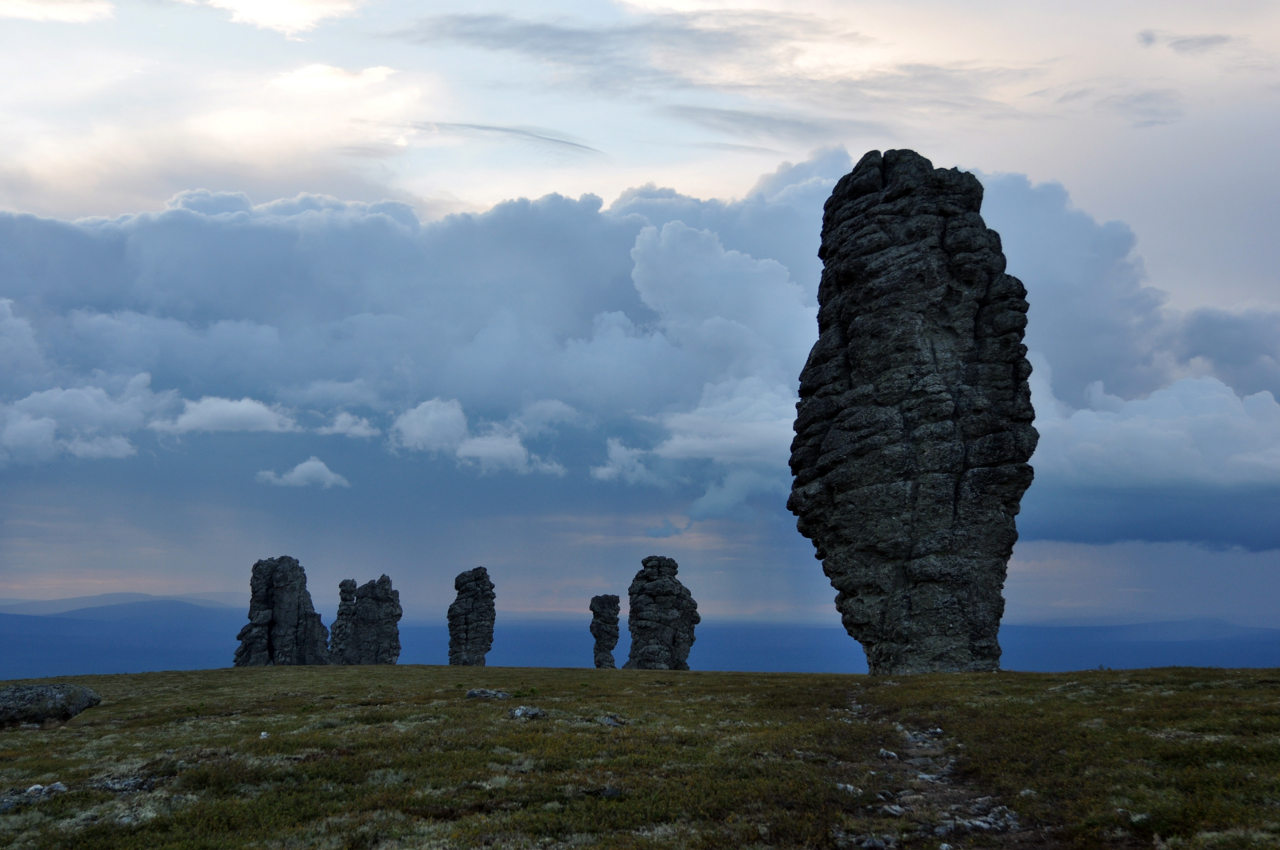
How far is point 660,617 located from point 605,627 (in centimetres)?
1801

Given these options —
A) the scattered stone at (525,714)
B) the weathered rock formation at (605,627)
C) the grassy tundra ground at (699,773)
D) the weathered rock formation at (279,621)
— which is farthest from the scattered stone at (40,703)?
the weathered rock formation at (605,627)

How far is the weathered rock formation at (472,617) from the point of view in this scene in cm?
12281

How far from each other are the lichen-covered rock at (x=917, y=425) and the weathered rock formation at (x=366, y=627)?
291ft

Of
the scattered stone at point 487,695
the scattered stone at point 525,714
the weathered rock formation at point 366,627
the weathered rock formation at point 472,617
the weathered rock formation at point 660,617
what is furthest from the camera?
the weathered rock formation at point 366,627

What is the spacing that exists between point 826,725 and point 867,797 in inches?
472

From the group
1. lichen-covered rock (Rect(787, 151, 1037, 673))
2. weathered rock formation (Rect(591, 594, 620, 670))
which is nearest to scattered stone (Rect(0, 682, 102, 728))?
lichen-covered rock (Rect(787, 151, 1037, 673))

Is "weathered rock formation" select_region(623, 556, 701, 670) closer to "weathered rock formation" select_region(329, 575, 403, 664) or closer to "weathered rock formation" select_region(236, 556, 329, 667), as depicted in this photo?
"weathered rock formation" select_region(329, 575, 403, 664)

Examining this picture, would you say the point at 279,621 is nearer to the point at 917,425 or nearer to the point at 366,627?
the point at 366,627

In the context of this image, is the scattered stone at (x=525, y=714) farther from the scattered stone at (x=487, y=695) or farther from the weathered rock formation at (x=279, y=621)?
the weathered rock formation at (x=279, y=621)

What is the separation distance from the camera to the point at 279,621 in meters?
115

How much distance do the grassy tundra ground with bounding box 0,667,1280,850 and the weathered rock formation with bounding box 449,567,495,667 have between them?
82.6 meters

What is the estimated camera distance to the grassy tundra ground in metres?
18.3


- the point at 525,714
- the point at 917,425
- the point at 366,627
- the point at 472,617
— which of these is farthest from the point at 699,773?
the point at 366,627

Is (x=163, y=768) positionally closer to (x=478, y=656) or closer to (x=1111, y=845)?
(x=1111, y=845)
